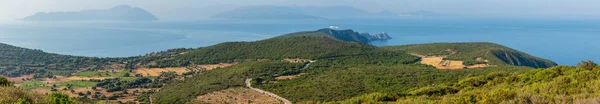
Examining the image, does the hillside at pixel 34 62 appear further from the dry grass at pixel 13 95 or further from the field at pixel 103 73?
the dry grass at pixel 13 95

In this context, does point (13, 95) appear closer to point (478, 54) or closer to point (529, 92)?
point (529, 92)

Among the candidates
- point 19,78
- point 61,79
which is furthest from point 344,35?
point 19,78

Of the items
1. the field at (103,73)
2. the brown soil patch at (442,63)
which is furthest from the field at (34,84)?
the brown soil patch at (442,63)

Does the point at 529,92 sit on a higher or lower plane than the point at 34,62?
higher

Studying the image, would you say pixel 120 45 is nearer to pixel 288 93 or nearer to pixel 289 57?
pixel 289 57

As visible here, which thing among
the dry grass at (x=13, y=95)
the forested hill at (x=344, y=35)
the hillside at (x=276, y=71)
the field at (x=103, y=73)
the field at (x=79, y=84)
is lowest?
the field at (x=79, y=84)

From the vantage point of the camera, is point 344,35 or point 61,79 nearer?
point 61,79

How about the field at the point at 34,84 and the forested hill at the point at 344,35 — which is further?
the forested hill at the point at 344,35

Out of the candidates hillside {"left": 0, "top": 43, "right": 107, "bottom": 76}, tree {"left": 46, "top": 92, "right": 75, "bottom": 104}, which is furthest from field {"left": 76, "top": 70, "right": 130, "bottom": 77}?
tree {"left": 46, "top": 92, "right": 75, "bottom": 104}
